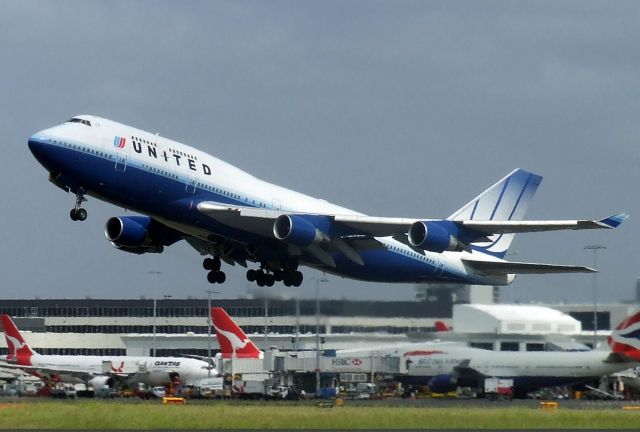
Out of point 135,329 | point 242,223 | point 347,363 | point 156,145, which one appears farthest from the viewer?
point 135,329

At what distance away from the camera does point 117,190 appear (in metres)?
46.3

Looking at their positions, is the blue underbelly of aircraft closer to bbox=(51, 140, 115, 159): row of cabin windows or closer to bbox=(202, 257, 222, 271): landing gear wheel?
bbox=(51, 140, 115, 159): row of cabin windows

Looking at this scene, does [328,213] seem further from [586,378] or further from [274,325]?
[586,378]

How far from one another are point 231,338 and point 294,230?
102 ft

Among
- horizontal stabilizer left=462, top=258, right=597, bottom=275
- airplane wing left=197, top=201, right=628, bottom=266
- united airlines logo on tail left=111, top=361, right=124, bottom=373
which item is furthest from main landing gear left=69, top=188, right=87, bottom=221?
united airlines logo on tail left=111, top=361, right=124, bottom=373

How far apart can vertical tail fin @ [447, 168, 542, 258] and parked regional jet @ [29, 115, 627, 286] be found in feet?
7.37

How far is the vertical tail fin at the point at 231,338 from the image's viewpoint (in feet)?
258

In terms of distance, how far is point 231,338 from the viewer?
79.0 meters

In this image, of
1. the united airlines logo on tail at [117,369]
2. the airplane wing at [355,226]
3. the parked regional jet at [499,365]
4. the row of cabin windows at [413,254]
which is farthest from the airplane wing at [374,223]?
the united airlines logo on tail at [117,369]

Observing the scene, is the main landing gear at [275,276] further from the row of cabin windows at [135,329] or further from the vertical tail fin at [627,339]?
the row of cabin windows at [135,329]

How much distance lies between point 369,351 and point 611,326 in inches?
493

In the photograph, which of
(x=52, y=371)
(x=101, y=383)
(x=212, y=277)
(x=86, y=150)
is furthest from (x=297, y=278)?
(x=52, y=371)

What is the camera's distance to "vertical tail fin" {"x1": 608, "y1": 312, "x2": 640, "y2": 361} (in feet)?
193

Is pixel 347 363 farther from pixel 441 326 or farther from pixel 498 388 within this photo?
pixel 441 326
